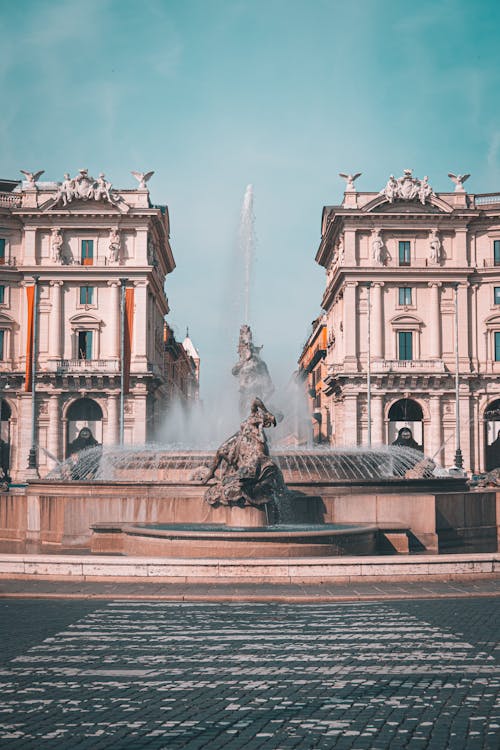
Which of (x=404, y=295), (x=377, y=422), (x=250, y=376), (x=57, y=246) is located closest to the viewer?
(x=250, y=376)

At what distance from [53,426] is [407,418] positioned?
80.0ft

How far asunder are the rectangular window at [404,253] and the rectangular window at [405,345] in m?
4.94

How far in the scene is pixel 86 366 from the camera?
63438 mm

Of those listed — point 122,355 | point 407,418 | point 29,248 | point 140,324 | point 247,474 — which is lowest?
point 247,474

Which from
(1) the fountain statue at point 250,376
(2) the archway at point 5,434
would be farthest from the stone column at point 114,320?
(1) the fountain statue at point 250,376

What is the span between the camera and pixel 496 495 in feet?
73.7

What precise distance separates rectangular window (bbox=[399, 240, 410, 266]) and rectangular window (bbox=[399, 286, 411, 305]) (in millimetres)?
1689

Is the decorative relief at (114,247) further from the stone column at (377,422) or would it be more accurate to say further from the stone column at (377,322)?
the stone column at (377,422)

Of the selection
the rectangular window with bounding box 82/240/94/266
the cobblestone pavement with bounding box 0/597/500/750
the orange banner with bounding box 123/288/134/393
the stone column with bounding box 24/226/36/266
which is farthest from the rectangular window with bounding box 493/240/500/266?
the cobblestone pavement with bounding box 0/597/500/750

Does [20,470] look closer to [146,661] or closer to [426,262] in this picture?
[426,262]

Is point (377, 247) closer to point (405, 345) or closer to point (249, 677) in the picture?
point (405, 345)

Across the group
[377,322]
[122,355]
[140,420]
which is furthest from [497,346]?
[122,355]

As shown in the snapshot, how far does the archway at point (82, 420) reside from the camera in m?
63.6

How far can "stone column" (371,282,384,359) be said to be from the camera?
2534 inches
